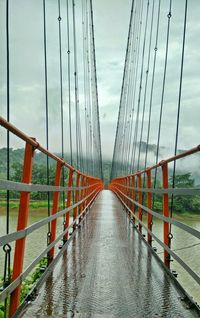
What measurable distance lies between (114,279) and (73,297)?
20.3 inches

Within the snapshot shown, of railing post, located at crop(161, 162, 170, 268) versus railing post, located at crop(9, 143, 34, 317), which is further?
railing post, located at crop(161, 162, 170, 268)

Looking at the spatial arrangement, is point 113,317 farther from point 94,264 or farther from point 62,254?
point 62,254

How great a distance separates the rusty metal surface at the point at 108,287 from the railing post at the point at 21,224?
0.09 m

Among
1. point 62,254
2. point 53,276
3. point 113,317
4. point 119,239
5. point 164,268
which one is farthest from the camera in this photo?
point 119,239

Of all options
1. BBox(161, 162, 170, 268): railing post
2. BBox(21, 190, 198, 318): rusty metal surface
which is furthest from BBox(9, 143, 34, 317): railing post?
BBox(161, 162, 170, 268): railing post

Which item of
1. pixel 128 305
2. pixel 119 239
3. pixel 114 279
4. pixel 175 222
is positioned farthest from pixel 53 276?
pixel 119 239

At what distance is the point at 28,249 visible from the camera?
33.8 ft

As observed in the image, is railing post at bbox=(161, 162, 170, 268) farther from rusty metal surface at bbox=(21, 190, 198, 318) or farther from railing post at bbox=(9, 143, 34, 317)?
railing post at bbox=(9, 143, 34, 317)

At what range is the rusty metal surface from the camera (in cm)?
205

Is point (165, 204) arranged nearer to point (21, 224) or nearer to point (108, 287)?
point (108, 287)

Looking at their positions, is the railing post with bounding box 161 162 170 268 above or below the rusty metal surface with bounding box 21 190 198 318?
above

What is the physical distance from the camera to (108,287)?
2.51m

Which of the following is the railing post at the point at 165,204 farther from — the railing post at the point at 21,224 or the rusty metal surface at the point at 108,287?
the railing post at the point at 21,224

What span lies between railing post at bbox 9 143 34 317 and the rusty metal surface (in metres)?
0.09
